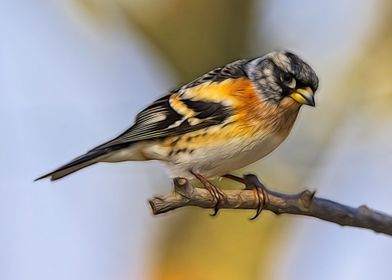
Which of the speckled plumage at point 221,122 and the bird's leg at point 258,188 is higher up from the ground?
the speckled plumage at point 221,122

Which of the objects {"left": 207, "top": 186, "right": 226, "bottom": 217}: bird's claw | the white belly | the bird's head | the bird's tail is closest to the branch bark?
{"left": 207, "top": 186, "right": 226, "bottom": 217}: bird's claw

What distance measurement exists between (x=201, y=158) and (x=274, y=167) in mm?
2325

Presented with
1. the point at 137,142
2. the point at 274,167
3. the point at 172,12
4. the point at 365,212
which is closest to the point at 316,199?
the point at 365,212

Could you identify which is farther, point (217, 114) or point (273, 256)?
point (273, 256)

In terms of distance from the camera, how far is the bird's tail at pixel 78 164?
406 centimetres

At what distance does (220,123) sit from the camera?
13.1ft

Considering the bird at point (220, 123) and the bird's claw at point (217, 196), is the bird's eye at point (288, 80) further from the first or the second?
the bird's claw at point (217, 196)

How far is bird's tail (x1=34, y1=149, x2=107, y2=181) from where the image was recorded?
406cm

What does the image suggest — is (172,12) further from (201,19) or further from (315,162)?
(315,162)

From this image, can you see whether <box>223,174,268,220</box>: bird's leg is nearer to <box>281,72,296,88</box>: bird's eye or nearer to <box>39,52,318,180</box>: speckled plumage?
<box>39,52,318,180</box>: speckled plumage

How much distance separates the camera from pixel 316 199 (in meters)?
3.13

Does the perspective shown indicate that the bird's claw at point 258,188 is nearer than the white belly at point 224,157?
Yes

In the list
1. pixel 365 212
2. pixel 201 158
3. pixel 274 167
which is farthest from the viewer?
pixel 274 167

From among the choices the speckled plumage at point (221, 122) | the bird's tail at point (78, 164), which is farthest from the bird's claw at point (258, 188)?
the bird's tail at point (78, 164)
